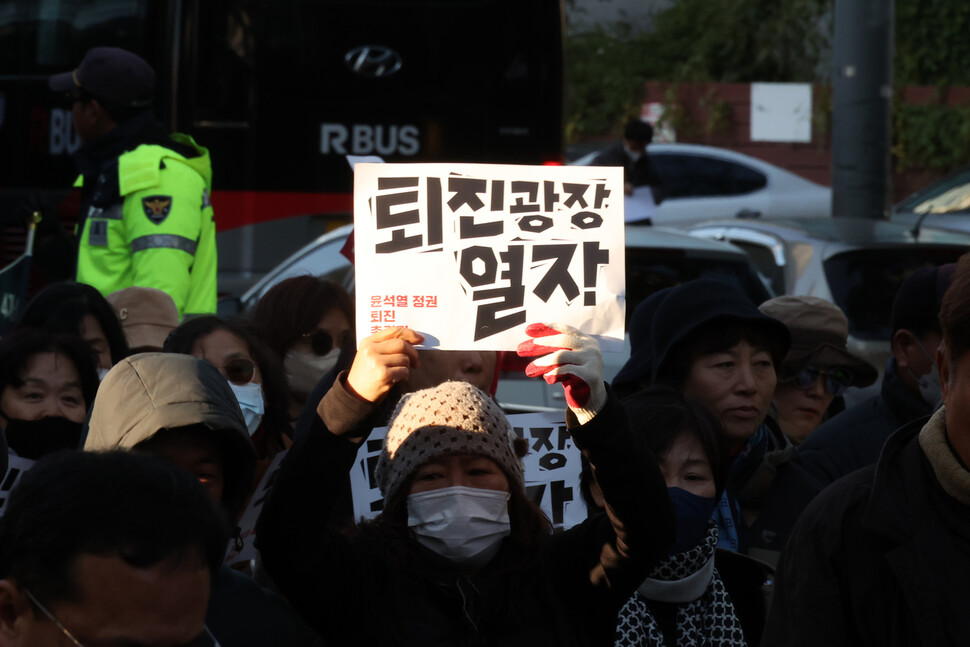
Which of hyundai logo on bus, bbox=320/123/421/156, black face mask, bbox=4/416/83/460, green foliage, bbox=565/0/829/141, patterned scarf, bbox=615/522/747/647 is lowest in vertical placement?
patterned scarf, bbox=615/522/747/647

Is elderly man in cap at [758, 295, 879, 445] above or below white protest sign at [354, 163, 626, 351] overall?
below

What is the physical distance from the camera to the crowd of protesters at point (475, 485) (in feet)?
8.45

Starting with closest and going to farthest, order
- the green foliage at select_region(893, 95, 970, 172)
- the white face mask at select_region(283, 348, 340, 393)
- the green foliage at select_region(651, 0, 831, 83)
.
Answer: the white face mask at select_region(283, 348, 340, 393) < the green foliage at select_region(893, 95, 970, 172) < the green foliage at select_region(651, 0, 831, 83)

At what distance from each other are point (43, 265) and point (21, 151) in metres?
3.69

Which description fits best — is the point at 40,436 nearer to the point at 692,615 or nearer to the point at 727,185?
the point at 692,615

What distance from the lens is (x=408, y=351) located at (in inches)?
135

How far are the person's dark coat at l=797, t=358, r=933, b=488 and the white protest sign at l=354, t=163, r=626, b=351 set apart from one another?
1.48 meters

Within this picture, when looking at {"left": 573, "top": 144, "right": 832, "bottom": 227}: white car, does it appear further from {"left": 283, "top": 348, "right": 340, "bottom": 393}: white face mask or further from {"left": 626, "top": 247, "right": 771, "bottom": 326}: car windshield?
{"left": 283, "top": 348, "right": 340, "bottom": 393}: white face mask

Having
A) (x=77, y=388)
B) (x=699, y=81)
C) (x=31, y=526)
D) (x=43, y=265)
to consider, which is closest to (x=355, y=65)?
(x=43, y=265)

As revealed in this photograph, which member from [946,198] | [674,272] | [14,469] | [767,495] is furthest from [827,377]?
[946,198]

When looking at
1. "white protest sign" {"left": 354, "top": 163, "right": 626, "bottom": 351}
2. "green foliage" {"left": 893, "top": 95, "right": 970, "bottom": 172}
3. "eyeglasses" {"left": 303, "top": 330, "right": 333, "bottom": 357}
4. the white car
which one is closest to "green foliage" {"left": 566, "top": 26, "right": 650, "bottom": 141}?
"green foliage" {"left": 893, "top": 95, "right": 970, "bottom": 172}

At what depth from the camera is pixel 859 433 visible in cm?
500

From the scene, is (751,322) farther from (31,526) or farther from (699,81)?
(699,81)

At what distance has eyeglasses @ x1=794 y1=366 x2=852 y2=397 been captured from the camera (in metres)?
6.12
